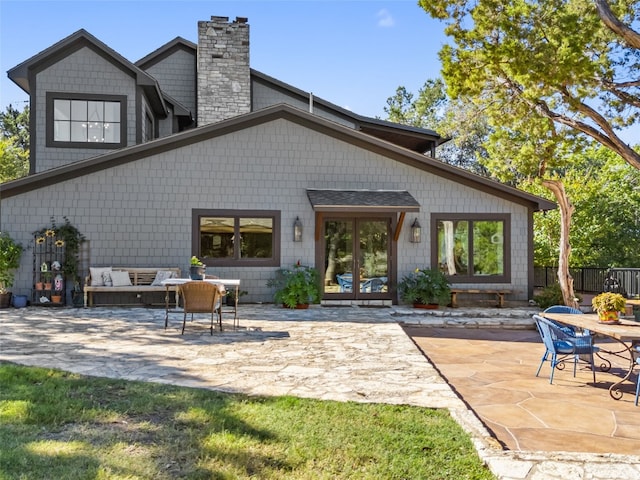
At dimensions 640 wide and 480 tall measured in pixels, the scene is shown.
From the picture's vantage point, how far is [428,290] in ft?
42.2

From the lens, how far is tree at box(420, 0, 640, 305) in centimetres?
1213

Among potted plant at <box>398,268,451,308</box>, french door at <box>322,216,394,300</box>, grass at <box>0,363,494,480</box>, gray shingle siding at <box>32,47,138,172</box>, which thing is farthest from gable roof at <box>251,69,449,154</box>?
grass at <box>0,363,494,480</box>

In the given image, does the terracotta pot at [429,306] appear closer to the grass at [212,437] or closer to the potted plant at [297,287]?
the potted plant at [297,287]

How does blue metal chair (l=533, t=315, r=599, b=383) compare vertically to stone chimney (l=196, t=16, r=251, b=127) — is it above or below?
below

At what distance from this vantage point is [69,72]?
14078mm

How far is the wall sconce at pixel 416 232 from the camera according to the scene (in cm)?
1348

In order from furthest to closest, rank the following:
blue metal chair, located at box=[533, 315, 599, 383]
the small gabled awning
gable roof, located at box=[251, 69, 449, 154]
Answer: gable roof, located at box=[251, 69, 449, 154] → the small gabled awning → blue metal chair, located at box=[533, 315, 599, 383]

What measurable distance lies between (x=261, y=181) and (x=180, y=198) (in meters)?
1.98

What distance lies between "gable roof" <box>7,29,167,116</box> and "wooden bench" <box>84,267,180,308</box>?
5004mm

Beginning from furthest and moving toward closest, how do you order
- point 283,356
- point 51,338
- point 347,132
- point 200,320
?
point 347,132, point 200,320, point 51,338, point 283,356

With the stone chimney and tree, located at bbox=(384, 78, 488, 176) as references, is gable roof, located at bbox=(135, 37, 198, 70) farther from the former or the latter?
tree, located at bbox=(384, 78, 488, 176)

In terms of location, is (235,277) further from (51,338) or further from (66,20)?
(66,20)

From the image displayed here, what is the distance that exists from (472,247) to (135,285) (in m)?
8.23

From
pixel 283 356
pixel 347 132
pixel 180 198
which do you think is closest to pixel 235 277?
pixel 180 198
